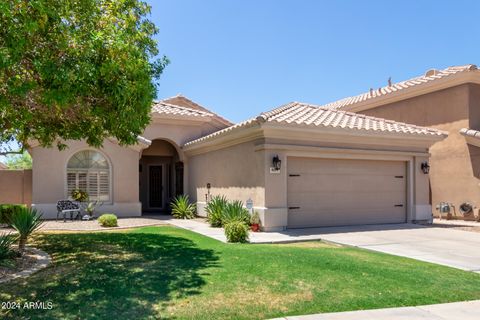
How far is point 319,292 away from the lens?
6.21 metres

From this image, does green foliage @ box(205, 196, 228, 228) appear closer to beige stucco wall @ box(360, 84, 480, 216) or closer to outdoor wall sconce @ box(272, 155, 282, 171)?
outdoor wall sconce @ box(272, 155, 282, 171)

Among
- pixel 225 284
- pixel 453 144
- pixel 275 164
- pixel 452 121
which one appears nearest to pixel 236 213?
pixel 275 164

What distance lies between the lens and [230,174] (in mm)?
15836

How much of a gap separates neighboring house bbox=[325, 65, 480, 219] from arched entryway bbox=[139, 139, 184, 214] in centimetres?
1308

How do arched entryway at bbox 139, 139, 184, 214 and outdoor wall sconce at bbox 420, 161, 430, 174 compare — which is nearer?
outdoor wall sconce at bbox 420, 161, 430, 174

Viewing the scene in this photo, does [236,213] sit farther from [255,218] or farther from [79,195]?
[79,195]

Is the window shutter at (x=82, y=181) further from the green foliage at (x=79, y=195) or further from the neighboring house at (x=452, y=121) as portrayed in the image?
the neighboring house at (x=452, y=121)

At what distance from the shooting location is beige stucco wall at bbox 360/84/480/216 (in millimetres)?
17312

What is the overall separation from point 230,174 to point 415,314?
10.9m

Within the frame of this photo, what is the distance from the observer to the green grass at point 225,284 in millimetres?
5492

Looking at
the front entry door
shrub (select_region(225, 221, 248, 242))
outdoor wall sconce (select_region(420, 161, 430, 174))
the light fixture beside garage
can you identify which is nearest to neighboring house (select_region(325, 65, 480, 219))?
outdoor wall sconce (select_region(420, 161, 430, 174))

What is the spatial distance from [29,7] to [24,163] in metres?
75.9

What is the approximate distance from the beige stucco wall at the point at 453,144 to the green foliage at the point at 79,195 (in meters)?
16.2

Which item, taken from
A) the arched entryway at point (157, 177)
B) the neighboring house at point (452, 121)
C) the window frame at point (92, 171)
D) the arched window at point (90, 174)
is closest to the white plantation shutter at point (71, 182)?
the arched window at point (90, 174)
